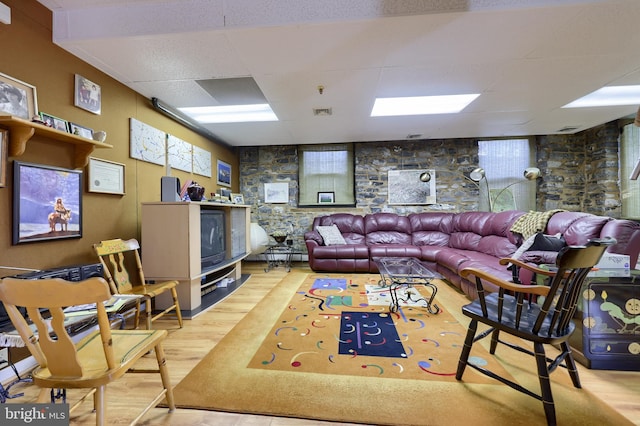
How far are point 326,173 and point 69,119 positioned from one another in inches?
147

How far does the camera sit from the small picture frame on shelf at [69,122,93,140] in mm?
1880

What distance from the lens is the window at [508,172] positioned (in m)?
4.62

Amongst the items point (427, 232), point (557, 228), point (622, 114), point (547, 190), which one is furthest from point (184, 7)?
point (547, 190)

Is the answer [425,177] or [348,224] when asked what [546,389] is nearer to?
[348,224]

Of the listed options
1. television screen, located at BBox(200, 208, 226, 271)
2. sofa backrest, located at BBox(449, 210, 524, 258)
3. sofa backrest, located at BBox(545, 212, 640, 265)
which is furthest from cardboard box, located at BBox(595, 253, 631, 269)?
television screen, located at BBox(200, 208, 226, 271)

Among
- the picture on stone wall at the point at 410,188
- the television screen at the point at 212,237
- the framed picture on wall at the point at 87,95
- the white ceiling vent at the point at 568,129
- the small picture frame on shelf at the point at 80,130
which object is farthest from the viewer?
the picture on stone wall at the point at 410,188

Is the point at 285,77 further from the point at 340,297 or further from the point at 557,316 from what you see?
the point at 557,316

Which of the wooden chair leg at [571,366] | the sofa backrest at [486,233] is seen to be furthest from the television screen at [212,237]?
the sofa backrest at [486,233]

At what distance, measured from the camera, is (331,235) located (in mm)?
4352

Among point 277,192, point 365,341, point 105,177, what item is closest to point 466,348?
point 365,341

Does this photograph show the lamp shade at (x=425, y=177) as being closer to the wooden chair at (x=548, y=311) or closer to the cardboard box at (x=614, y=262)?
the cardboard box at (x=614, y=262)

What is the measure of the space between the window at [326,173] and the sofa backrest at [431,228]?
4.23 feet

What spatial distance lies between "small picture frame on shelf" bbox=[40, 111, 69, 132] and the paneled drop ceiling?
60 centimetres

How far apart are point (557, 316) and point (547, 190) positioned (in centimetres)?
468
